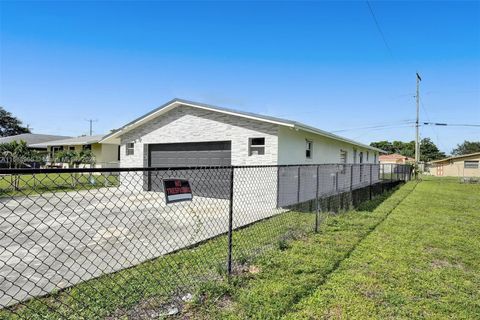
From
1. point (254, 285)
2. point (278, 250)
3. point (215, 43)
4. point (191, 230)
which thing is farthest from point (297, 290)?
point (215, 43)

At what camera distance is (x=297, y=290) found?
350 cm

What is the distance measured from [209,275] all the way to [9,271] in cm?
294

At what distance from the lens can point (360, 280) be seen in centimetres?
384

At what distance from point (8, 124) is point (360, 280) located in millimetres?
72175

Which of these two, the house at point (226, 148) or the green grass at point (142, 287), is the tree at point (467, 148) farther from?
the green grass at point (142, 287)

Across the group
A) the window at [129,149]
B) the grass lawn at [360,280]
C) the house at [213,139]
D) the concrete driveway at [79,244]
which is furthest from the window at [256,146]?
the window at [129,149]

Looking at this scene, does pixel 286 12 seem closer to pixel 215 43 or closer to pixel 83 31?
pixel 215 43

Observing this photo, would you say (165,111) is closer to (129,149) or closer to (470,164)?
(129,149)

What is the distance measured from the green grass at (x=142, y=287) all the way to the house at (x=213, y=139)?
5339mm

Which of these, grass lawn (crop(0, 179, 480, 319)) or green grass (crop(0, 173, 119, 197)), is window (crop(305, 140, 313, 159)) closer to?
grass lawn (crop(0, 179, 480, 319))

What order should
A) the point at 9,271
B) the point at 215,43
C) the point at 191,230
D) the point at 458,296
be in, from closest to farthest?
the point at 458,296 < the point at 9,271 < the point at 191,230 < the point at 215,43

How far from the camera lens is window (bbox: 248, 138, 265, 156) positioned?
409 inches

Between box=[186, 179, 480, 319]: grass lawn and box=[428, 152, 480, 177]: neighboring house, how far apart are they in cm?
4106

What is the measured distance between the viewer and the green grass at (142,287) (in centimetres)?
302
